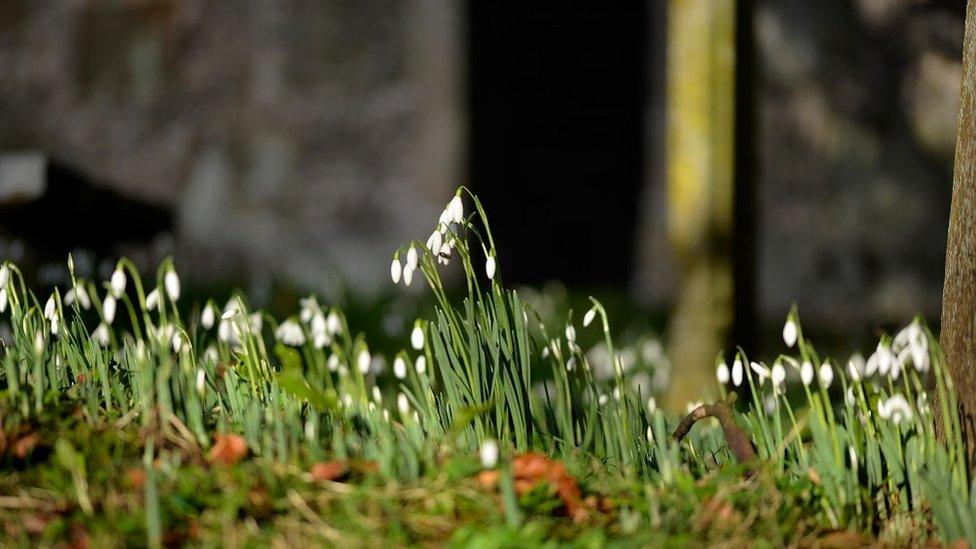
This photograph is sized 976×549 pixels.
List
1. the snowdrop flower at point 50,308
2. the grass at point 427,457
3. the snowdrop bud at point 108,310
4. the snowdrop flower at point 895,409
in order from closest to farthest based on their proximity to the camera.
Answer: the grass at point 427,457
the snowdrop flower at point 895,409
the snowdrop bud at point 108,310
the snowdrop flower at point 50,308

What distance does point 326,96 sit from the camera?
8648 mm

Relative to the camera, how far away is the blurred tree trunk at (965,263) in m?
3.05

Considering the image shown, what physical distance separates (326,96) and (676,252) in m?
4.25

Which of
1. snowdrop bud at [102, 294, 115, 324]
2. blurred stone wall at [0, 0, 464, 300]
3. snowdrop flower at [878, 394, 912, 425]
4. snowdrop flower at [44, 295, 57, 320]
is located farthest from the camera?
blurred stone wall at [0, 0, 464, 300]

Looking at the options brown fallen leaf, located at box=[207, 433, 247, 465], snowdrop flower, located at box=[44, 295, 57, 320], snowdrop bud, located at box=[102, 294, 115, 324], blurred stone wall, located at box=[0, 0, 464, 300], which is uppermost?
blurred stone wall, located at box=[0, 0, 464, 300]

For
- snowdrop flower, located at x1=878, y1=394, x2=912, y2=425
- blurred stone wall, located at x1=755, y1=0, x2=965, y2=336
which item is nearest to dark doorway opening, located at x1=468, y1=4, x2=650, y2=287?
blurred stone wall, located at x1=755, y1=0, x2=965, y2=336

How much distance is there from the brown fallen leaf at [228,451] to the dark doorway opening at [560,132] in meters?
5.84

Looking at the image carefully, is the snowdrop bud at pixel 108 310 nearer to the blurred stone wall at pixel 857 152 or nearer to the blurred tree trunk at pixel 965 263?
the blurred tree trunk at pixel 965 263

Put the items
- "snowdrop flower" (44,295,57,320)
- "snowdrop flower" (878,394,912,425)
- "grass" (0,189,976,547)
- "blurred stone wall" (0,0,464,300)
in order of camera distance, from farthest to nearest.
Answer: "blurred stone wall" (0,0,464,300), "snowdrop flower" (44,295,57,320), "snowdrop flower" (878,394,912,425), "grass" (0,189,976,547)

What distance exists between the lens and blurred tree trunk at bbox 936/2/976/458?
305 centimetres

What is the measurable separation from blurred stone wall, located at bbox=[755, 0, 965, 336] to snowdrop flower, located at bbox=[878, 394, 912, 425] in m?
4.72

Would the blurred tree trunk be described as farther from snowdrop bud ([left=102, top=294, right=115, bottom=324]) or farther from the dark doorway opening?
the dark doorway opening

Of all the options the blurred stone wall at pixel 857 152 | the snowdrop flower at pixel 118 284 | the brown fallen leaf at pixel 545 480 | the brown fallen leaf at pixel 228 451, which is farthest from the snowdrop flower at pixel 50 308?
the blurred stone wall at pixel 857 152

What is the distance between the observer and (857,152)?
26.0 feet
